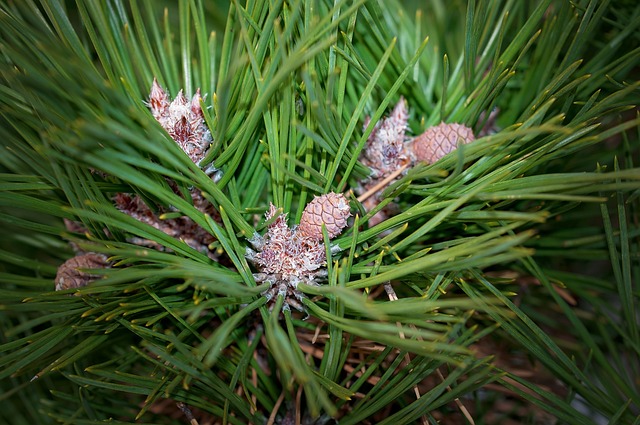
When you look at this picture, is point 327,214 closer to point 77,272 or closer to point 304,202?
point 304,202

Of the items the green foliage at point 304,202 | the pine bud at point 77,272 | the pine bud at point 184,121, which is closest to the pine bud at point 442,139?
the green foliage at point 304,202

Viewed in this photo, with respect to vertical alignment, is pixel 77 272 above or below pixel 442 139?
below

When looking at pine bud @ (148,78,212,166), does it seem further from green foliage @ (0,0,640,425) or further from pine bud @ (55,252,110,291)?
pine bud @ (55,252,110,291)

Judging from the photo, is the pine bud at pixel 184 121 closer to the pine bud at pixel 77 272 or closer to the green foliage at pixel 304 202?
the green foliage at pixel 304 202

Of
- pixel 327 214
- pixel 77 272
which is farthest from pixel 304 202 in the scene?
pixel 77 272

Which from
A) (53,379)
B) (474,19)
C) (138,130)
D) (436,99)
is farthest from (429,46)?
(53,379)

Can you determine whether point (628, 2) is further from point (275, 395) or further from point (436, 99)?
point (275, 395)
